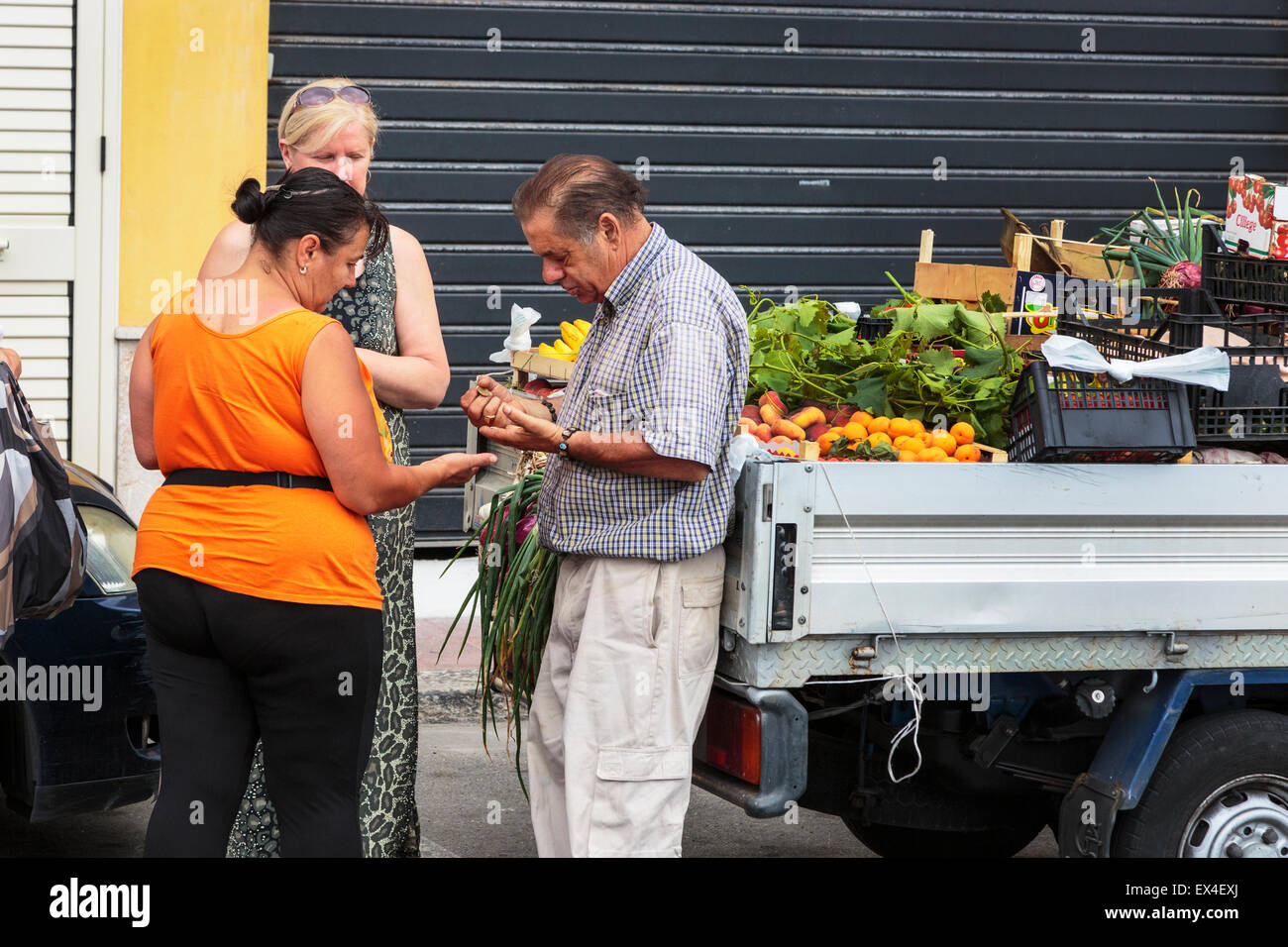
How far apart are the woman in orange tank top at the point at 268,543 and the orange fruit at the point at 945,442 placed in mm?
1529

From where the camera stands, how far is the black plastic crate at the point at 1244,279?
13.4ft

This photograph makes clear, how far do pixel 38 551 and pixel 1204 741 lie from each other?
287 cm

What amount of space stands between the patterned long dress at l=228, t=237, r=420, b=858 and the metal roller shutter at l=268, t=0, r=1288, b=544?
15.1 feet

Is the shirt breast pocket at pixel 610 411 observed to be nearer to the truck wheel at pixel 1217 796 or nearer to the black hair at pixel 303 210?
the black hair at pixel 303 210

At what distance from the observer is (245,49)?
7.86 metres

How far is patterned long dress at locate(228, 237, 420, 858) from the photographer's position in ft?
11.7

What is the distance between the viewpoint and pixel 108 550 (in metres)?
4.36

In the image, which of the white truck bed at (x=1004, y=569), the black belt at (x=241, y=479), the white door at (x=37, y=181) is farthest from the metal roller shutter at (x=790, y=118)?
the black belt at (x=241, y=479)

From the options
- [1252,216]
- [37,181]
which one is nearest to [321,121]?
[1252,216]

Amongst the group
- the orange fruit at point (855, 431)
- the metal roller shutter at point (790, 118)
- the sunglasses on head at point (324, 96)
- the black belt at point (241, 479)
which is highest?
the metal roller shutter at point (790, 118)

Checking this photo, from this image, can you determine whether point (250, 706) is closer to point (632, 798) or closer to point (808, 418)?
point (632, 798)

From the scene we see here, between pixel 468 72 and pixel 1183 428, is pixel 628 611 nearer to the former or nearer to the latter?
pixel 1183 428

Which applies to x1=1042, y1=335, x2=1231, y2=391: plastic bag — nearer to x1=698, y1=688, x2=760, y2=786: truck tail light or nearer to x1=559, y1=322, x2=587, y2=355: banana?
x1=698, y1=688, x2=760, y2=786: truck tail light

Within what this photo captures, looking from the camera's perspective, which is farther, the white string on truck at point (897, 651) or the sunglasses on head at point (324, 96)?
the sunglasses on head at point (324, 96)
